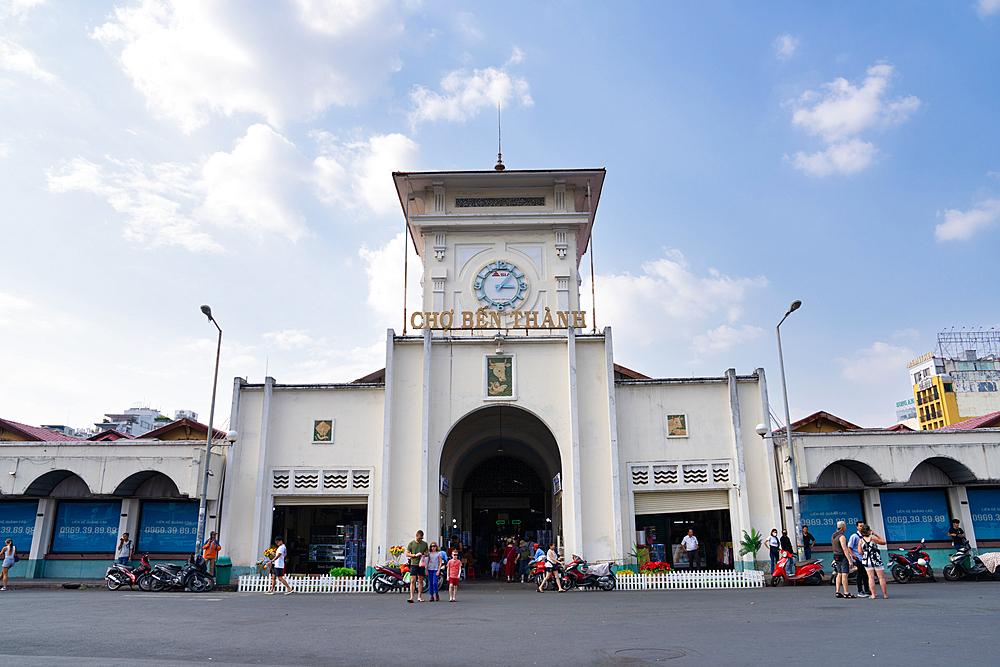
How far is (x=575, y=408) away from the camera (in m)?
21.7

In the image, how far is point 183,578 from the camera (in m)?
19.3

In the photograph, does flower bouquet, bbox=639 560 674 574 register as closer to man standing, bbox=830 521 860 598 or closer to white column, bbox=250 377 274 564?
man standing, bbox=830 521 860 598

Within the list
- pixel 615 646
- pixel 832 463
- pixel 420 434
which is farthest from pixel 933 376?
pixel 615 646

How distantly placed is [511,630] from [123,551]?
16413 millimetres

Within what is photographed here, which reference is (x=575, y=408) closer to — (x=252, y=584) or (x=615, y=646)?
(x=252, y=584)

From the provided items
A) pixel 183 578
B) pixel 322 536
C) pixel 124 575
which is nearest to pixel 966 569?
pixel 322 536

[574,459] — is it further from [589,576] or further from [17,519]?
[17,519]

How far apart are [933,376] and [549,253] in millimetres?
73742

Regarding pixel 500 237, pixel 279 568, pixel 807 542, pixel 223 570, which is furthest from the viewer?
pixel 500 237

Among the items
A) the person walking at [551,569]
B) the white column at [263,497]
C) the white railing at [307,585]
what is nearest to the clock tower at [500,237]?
the white column at [263,497]

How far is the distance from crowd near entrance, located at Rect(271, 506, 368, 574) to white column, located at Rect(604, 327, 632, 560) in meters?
8.52

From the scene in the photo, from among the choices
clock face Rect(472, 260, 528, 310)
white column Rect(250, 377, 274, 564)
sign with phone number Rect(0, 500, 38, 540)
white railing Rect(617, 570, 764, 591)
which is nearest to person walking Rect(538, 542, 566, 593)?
white railing Rect(617, 570, 764, 591)

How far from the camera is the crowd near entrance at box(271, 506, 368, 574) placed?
78.5 ft

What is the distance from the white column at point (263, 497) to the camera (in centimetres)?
2141
